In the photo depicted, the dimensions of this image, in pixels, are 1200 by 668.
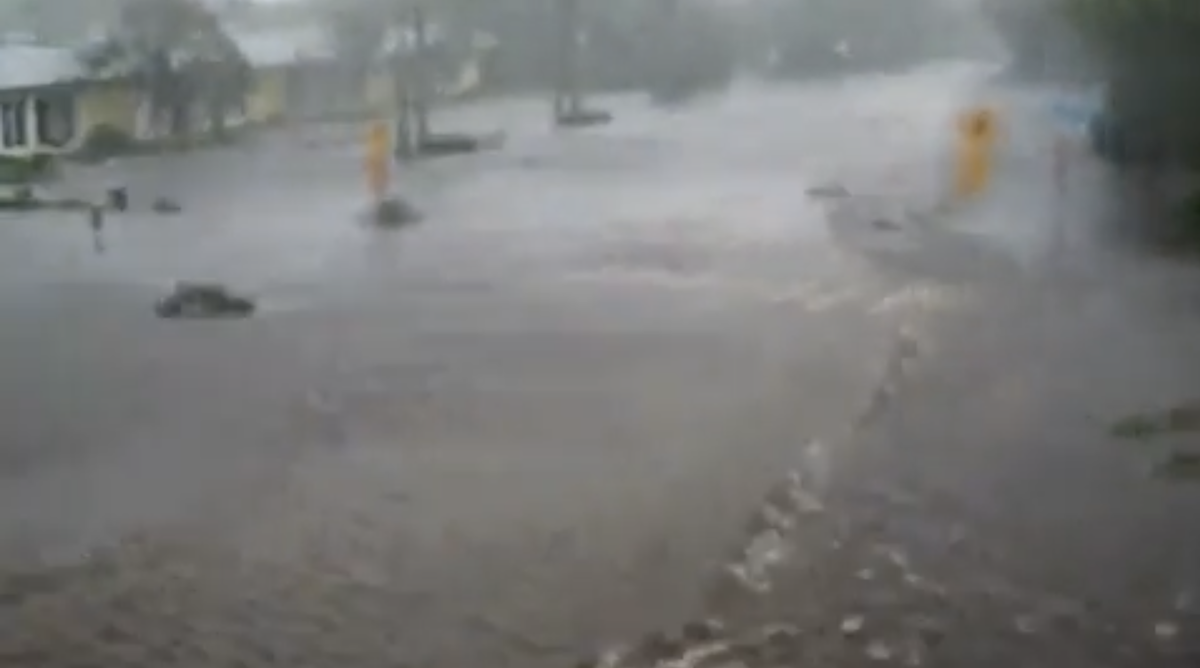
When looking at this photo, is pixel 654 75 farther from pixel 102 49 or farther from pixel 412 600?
pixel 412 600

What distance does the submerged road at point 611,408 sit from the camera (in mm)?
1696

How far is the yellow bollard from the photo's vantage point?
7.98 ft

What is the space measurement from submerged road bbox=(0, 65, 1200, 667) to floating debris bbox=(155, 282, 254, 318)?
2 cm

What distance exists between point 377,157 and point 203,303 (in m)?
0.30

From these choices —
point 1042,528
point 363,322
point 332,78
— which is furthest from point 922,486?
point 332,78

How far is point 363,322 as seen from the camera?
2.30m

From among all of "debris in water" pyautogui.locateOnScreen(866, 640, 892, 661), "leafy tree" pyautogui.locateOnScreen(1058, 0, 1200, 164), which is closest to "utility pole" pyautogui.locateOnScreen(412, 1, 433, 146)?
"leafy tree" pyautogui.locateOnScreen(1058, 0, 1200, 164)

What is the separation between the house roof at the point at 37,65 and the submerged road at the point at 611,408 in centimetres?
14

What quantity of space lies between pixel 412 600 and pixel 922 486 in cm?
59

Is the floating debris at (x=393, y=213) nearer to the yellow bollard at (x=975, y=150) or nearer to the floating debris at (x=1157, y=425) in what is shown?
the yellow bollard at (x=975, y=150)

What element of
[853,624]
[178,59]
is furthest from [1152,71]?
[178,59]

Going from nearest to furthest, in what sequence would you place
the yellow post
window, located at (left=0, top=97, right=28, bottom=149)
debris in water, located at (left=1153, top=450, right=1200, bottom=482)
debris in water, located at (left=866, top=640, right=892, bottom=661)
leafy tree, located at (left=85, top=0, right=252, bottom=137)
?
debris in water, located at (left=866, top=640, right=892, bottom=661) → debris in water, located at (left=1153, top=450, right=1200, bottom=482) → window, located at (left=0, top=97, right=28, bottom=149) → leafy tree, located at (left=85, top=0, right=252, bottom=137) → the yellow post

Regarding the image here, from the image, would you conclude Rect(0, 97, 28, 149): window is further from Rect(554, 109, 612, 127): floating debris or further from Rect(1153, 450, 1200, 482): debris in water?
Rect(1153, 450, 1200, 482): debris in water

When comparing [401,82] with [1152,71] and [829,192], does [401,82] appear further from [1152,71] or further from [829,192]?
[1152,71]
